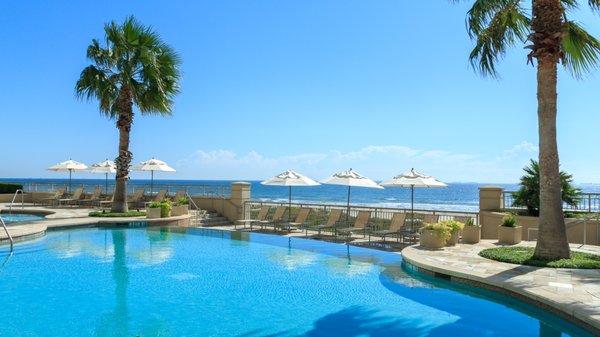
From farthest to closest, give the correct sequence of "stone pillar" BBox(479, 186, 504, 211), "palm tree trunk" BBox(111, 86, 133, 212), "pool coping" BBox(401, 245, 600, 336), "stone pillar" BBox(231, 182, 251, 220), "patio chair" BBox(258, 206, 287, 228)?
"palm tree trunk" BBox(111, 86, 133, 212) < "stone pillar" BBox(231, 182, 251, 220) < "patio chair" BBox(258, 206, 287, 228) < "stone pillar" BBox(479, 186, 504, 211) < "pool coping" BBox(401, 245, 600, 336)

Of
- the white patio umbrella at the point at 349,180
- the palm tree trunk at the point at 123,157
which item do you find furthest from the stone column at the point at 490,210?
the palm tree trunk at the point at 123,157

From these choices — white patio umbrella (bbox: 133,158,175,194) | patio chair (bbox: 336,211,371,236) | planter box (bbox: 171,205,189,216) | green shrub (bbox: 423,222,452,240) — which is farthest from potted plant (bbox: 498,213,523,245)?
white patio umbrella (bbox: 133,158,175,194)

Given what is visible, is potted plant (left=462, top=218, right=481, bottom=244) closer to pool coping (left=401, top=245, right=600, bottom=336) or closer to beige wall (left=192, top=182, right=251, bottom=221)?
pool coping (left=401, top=245, right=600, bottom=336)

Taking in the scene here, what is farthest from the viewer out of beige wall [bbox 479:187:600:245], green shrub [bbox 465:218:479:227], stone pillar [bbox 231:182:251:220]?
stone pillar [bbox 231:182:251:220]

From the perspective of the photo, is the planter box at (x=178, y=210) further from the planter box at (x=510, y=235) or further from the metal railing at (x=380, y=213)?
the planter box at (x=510, y=235)

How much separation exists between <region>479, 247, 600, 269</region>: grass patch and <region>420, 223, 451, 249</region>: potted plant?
3.64 ft

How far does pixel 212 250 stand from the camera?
45.0 ft

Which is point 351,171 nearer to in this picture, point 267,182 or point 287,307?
point 267,182

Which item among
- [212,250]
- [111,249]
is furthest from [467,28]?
[111,249]

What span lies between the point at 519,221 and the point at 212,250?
8.87m

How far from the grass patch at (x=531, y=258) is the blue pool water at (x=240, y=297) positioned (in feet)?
5.87

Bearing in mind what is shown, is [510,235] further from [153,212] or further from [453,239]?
[153,212]

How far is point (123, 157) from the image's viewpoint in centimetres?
2075

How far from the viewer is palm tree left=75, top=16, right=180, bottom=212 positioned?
19.5 m
